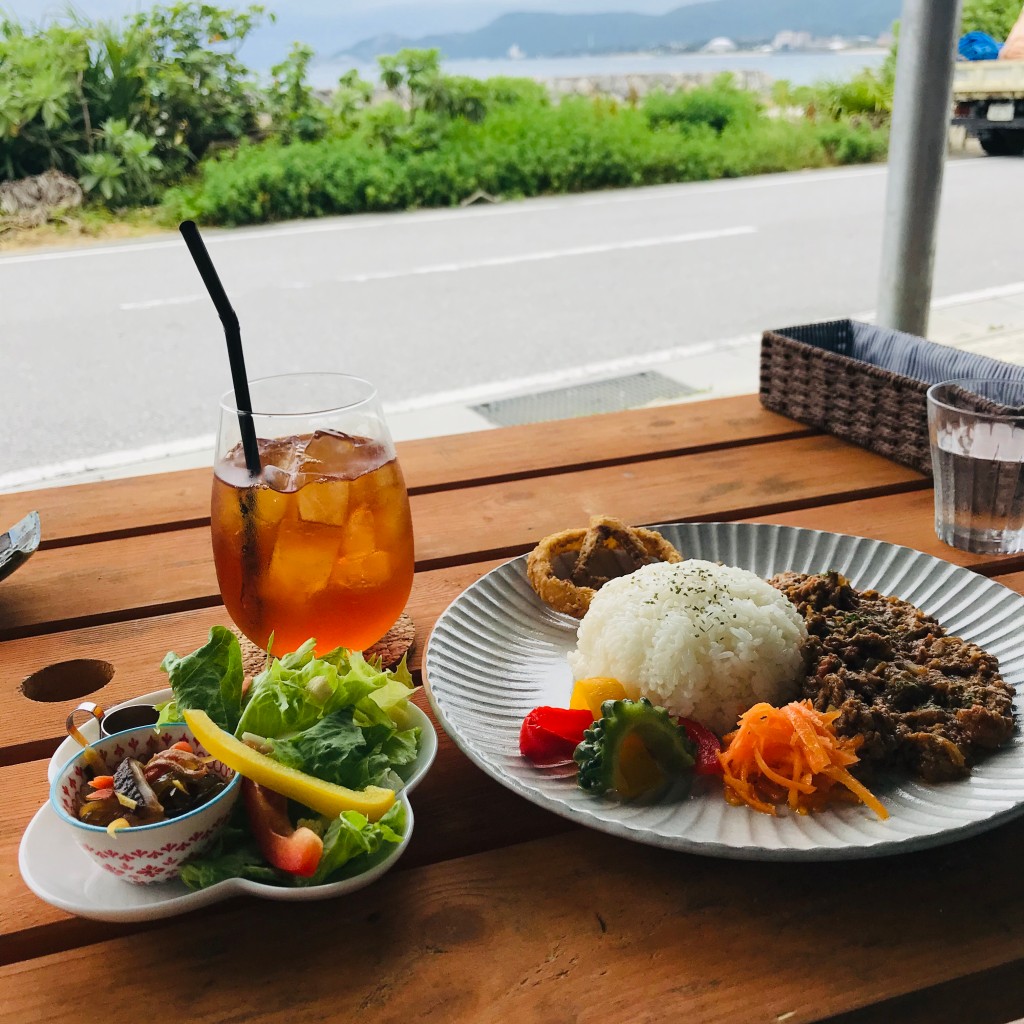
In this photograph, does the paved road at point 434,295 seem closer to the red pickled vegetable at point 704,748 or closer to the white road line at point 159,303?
the white road line at point 159,303

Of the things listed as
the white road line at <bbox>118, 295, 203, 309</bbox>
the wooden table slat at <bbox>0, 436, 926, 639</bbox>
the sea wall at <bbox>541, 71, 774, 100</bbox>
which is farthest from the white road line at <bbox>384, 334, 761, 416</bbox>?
the sea wall at <bbox>541, 71, 774, 100</bbox>

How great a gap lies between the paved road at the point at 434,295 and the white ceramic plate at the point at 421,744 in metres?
3.49

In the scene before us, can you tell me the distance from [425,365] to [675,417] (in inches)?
129

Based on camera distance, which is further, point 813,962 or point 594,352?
point 594,352

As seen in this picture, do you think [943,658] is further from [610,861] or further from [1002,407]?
[1002,407]

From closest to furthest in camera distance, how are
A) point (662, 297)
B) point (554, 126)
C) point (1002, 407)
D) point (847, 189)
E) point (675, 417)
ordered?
1. point (1002, 407)
2. point (675, 417)
3. point (662, 297)
4. point (847, 189)
5. point (554, 126)

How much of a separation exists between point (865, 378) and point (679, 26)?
92.2 feet

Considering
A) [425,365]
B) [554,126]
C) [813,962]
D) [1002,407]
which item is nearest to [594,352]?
[425,365]

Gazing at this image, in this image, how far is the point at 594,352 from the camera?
5078 mm

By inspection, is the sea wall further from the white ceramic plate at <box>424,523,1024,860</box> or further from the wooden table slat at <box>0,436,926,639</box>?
the white ceramic plate at <box>424,523,1024,860</box>

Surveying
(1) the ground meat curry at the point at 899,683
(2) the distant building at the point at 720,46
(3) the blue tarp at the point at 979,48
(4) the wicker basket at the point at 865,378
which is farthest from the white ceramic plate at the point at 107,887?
(2) the distant building at the point at 720,46

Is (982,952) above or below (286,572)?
below

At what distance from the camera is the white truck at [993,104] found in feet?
31.4

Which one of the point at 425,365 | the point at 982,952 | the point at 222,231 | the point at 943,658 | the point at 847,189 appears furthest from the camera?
the point at 847,189
